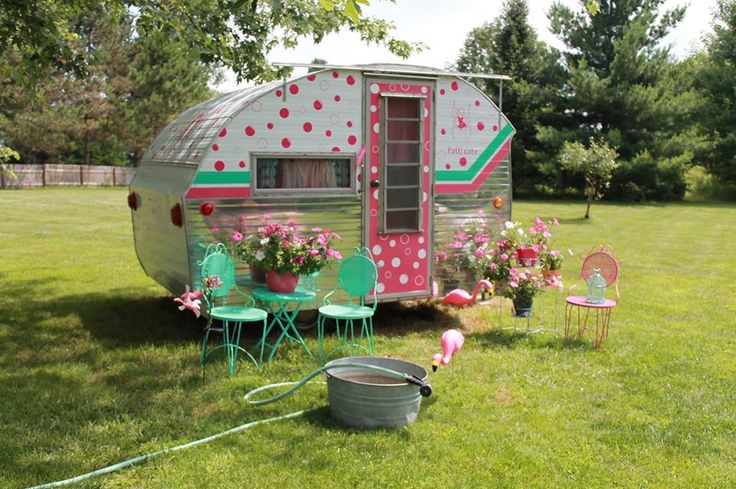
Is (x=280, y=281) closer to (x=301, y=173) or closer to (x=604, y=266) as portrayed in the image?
(x=301, y=173)

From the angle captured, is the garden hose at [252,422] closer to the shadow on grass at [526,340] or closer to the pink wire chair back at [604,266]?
the shadow on grass at [526,340]

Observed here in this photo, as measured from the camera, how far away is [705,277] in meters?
11.2

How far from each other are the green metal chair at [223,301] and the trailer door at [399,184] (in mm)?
1456

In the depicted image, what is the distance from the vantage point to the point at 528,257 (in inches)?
289

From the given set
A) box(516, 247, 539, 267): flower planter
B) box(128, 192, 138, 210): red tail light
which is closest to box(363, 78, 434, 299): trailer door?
box(516, 247, 539, 267): flower planter

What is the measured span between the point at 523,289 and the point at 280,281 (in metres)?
2.37

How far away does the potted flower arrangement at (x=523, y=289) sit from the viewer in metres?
6.96

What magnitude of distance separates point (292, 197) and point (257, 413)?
7.91 ft

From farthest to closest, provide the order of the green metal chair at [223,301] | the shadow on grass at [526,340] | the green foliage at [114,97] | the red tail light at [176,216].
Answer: the green foliage at [114,97]
the shadow on grass at [526,340]
the red tail light at [176,216]
the green metal chair at [223,301]

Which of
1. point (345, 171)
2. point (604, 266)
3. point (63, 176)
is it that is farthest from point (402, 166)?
point (63, 176)

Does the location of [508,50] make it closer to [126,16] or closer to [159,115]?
[159,115]

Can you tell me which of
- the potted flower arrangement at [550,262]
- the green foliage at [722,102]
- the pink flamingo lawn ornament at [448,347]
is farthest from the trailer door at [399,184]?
the green foliage at [722,102]

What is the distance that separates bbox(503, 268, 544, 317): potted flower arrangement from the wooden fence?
25.9m

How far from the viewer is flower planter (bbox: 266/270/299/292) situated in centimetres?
625
